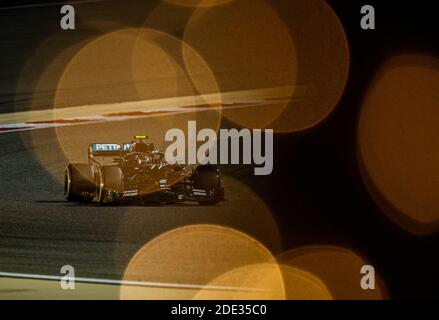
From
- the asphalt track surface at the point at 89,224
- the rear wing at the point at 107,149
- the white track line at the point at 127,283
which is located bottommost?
the white track line at the point at 127,283

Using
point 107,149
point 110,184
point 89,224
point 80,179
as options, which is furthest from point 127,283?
point 107,149

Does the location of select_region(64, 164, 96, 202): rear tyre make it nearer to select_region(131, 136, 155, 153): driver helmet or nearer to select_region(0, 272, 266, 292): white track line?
select_region(131, 136, 155, 153): driver helmet

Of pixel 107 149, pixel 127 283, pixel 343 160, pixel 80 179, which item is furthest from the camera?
pixel 343 160

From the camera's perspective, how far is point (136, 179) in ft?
19.1

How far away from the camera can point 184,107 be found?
6945mm

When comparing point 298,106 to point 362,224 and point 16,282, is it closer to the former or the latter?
point 362,224

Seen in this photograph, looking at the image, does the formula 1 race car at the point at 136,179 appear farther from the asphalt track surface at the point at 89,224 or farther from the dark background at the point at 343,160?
the dark background at the point at 343,160

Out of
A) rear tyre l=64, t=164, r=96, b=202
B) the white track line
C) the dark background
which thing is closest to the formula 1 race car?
rear tyre l=64, t=164, r=96, b=202

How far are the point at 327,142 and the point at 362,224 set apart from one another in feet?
3.88

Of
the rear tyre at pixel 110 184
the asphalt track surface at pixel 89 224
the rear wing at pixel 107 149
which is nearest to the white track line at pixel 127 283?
the asphalt track surface at pixel 89 224

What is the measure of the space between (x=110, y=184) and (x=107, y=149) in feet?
1.17

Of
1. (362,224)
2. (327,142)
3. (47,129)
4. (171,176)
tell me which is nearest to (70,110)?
(47,129)

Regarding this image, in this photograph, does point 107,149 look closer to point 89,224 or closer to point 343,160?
point 89,224

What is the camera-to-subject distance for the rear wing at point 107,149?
19.3ft
